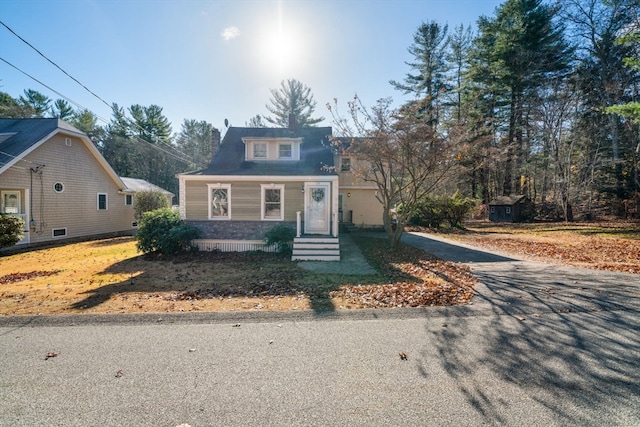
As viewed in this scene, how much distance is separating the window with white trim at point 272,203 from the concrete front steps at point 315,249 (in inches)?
84.1

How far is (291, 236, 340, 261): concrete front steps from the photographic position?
36.2 feet

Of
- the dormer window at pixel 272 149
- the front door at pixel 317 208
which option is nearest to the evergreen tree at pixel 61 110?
the dormer window at pixel 272 149

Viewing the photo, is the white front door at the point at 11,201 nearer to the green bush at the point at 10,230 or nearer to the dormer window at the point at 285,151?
the green bush at the point at 10,230

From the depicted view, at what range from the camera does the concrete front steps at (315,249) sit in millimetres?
11039

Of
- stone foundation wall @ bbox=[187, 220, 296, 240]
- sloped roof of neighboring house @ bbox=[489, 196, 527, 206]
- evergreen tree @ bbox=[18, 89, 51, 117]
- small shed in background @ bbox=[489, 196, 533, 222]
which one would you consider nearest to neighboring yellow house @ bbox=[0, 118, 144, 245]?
stone foundation wall @ bbox=[187, 220, 296, 240]

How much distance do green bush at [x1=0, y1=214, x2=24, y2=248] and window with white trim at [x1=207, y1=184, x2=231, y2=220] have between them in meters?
8.56

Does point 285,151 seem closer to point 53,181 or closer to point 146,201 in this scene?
point 146,201

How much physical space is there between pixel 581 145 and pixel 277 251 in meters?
28.9

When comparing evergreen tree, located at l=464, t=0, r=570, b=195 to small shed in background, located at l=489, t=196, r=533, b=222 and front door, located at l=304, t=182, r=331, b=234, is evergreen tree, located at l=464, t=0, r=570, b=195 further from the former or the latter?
front door, located at l=304, t=182, r=331, b=234

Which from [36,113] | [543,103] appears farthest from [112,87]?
[36,113]

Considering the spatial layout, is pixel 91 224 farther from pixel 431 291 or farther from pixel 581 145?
pixel 581 145

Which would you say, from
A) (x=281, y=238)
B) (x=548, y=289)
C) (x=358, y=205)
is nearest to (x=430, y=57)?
(x=358, y=205)

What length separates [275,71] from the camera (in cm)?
1353

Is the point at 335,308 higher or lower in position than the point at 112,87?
lower
